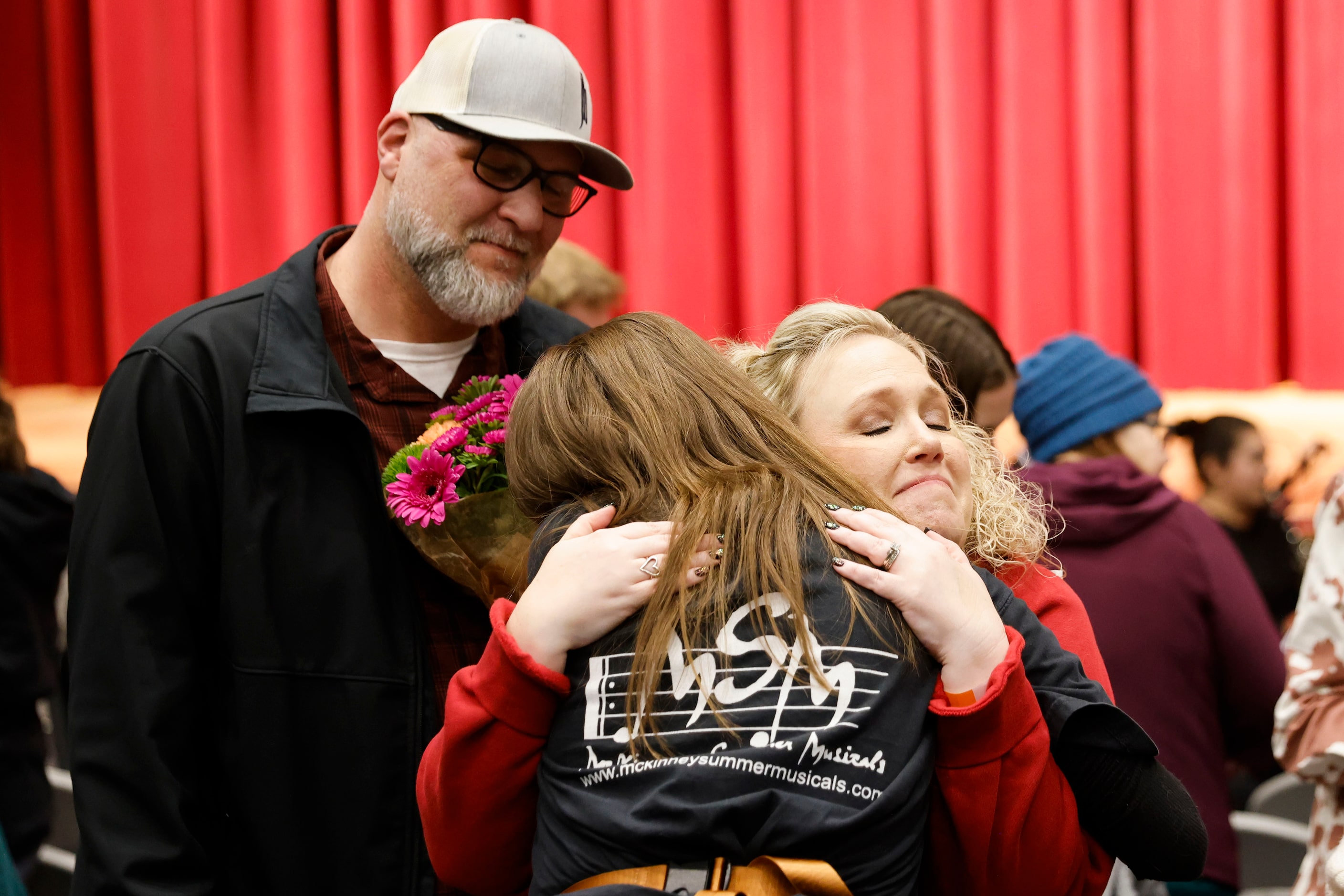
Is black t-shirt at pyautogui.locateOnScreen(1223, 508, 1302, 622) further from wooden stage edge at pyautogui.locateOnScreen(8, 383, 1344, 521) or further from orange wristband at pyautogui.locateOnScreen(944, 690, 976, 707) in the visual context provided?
orange wristband at pyautogui.locateOnScreen(944, 690, 976, 707)

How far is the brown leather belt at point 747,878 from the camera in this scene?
1072 millimetres

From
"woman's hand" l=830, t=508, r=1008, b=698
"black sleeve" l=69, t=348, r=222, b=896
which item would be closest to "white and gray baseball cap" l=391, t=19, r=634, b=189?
"black sleeve" l=69, t=348, r=222, b=896

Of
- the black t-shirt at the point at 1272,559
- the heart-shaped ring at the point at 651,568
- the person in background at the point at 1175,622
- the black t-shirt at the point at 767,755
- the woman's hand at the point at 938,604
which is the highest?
the heart-shaped ring at the point at 651,568

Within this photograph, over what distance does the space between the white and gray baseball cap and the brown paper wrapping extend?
56cm

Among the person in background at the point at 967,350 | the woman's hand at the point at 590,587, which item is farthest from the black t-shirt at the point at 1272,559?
the woman's hand at the point at 590,587

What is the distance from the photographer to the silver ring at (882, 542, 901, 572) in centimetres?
119

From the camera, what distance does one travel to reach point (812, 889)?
1077 mm

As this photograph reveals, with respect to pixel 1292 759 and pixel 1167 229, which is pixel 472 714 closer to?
pixel 1292 759

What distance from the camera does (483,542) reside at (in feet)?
5.36

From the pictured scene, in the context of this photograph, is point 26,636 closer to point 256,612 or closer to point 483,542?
point 256,612

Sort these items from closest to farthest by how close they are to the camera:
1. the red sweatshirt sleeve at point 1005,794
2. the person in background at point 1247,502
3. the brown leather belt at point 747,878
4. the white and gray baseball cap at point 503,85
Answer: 1. the brown leather belt at point 747,878
2. the red sweatshirt sleeve at point 1005,794
3. the white and gray baseball cap at point 503,85
4. the person in background at point 1247,502

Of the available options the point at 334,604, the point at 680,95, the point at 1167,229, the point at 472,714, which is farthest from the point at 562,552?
the point at 1167,229

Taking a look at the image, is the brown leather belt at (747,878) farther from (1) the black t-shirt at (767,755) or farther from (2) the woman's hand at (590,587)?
(2) the woman's hand at (590,587)

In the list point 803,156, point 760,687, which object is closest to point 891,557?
point 760,687
